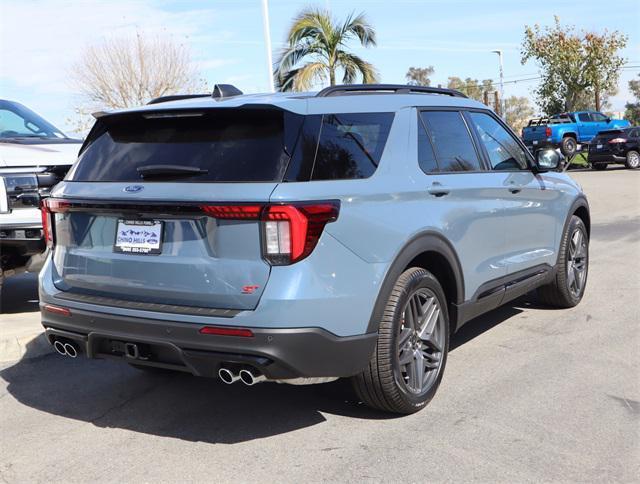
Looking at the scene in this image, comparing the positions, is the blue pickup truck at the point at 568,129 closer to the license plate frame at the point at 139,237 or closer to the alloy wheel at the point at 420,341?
the alloy wheel at the point at 420,341

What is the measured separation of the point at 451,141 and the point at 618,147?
79.9ft

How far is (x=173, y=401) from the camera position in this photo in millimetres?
4637

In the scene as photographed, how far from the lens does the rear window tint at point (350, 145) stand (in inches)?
147

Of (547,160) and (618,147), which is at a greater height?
(547,160)

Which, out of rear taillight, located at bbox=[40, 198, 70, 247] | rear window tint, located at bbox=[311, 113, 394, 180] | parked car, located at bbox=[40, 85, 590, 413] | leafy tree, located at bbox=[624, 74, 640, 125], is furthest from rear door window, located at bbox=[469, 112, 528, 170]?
leafy tree, located at bbox=[624, 74, 640, 125]

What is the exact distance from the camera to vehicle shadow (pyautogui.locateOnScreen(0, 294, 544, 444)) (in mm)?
4191

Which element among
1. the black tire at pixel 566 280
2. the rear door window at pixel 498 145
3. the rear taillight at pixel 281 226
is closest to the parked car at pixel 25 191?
the rear taillight at pixel 281 226

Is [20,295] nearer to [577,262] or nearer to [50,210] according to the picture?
[50,210]

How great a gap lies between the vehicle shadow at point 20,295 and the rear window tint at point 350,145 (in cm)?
471

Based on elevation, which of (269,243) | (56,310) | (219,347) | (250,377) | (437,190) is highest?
(437,190)

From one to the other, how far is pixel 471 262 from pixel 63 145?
4.37 metres

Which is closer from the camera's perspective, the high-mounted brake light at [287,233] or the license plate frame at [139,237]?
the high-mounted brake light at [287,233]

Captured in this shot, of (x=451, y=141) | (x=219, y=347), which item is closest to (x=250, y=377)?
(x=219, y=347)

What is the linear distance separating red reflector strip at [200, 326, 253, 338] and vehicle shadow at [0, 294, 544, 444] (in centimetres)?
80
